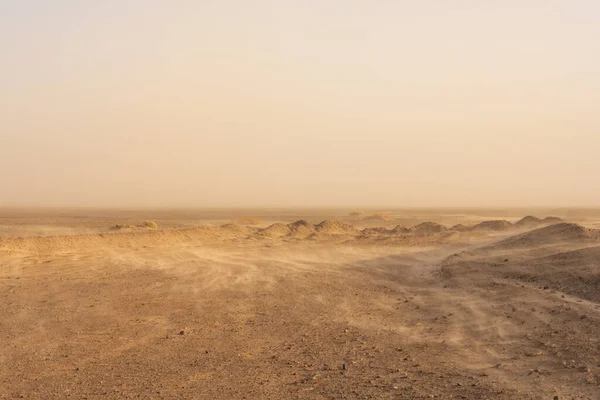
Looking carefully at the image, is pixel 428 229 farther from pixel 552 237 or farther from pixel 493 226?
pixel 552 237

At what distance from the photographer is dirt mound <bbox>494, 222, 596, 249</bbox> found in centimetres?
2258

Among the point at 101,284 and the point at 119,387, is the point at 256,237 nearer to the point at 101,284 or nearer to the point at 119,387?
the point at 101,284

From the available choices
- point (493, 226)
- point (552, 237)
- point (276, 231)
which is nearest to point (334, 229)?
point (276, 231)

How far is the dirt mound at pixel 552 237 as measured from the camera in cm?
2258

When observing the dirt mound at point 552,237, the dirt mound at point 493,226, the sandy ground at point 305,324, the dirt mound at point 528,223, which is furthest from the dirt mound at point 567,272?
the dirt mound at point 528,223

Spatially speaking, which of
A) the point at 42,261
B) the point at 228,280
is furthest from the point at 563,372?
the point at 42,261

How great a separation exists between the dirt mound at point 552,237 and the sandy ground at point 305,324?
132 mm

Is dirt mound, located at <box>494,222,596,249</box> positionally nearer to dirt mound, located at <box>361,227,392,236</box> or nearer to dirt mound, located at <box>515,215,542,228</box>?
dirt mound, located at <box>361,227,392,236</box>

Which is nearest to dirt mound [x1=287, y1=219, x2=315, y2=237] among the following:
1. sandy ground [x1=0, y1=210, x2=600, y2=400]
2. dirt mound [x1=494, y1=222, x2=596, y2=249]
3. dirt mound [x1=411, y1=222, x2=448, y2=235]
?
dirt mound [x1=411, y1=222, x2=448, y2=235]

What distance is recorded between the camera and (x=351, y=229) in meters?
38.5

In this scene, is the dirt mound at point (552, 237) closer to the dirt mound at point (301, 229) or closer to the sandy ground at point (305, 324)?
the sandy ground at point (305, 324)

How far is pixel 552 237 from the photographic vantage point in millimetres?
23312

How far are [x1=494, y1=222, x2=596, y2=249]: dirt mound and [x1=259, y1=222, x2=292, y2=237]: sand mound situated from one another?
1436 centimetres

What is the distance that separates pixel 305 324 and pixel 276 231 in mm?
23058
